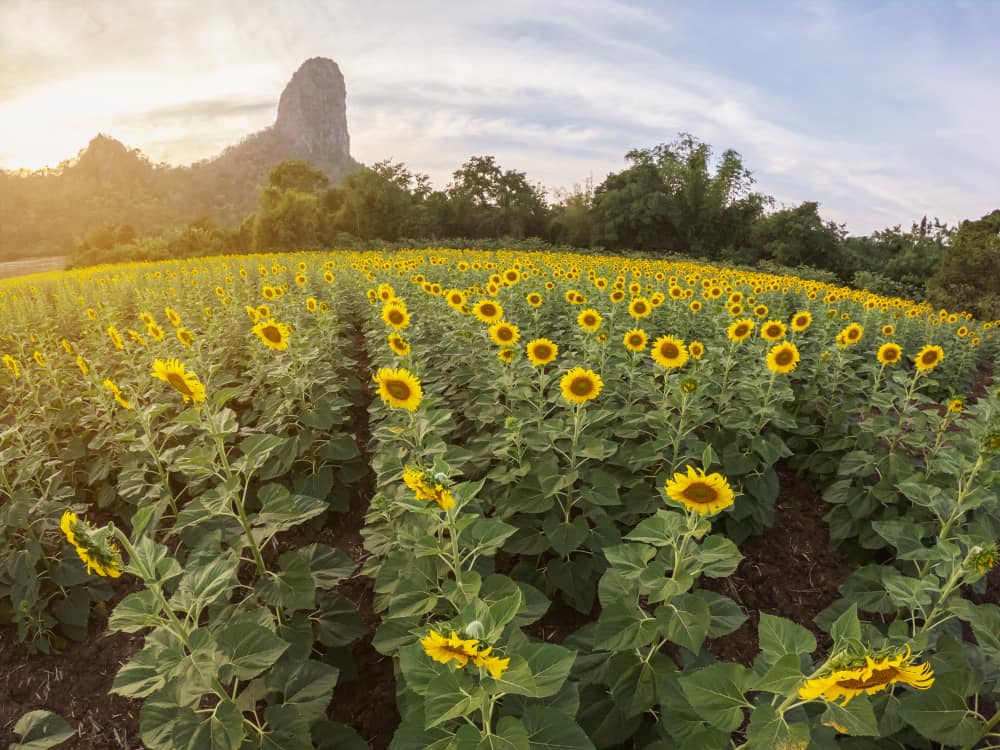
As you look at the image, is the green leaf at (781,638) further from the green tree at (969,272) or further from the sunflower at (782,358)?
the green tree at (969,272)

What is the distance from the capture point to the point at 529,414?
3.76 m

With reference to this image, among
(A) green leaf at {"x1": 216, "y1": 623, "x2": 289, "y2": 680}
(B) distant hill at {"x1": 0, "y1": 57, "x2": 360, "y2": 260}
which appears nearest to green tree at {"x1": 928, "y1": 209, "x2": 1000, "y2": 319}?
(A) green leaf at {"x1": 216, "y1": 623, "x2": 289, "y2": 680}

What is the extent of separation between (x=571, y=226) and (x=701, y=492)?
43.7 m

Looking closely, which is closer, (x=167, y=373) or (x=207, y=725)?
(x=207, y=725)

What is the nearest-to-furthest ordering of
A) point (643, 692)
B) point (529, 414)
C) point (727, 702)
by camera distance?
point (727, 702) < point (643, 692) < point (529, 414)

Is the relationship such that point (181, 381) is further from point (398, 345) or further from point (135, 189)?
point (135, 189)

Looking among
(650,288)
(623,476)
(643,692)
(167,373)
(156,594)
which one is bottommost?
(643,692)

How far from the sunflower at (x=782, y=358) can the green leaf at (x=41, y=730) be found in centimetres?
460

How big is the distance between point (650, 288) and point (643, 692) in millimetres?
7853

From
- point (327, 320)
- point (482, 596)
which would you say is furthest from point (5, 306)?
point (482, 596)

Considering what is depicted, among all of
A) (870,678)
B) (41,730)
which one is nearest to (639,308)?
(870,678)

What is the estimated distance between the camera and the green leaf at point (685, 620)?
1.91 m

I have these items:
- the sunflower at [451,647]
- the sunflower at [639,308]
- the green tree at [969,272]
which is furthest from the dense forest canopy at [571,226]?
the sunflower at [451,647]

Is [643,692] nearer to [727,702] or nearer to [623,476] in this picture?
[727,702]
